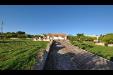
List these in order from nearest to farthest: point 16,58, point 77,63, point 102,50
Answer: point 16,58
point 77,63
point 102,50

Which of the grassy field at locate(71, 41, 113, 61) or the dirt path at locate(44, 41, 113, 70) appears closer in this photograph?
the dirt path at locate(44, 41, 113, 70)

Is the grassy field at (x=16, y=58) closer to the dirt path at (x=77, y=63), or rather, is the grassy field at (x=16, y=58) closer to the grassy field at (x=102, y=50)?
the dirt path at (x=77, y=63)

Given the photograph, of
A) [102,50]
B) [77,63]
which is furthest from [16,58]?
[102,50]

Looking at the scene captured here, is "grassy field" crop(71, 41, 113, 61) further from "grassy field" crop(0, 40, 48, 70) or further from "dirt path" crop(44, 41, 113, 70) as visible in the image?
"grassy field" crop(0, 40, 48, 70)

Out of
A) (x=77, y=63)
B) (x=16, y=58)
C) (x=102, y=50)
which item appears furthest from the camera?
(x=102, y=50)

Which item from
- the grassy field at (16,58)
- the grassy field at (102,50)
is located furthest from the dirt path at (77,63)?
the grassy field at (16,58)

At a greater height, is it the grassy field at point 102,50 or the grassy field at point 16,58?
the grassy field at point 16,58

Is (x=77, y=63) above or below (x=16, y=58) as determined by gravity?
below

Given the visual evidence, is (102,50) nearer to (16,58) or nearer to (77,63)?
(77,63)

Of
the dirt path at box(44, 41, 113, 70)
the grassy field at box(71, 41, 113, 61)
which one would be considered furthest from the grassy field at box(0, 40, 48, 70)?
the grassy field at box(71, 41, 113, 61)
